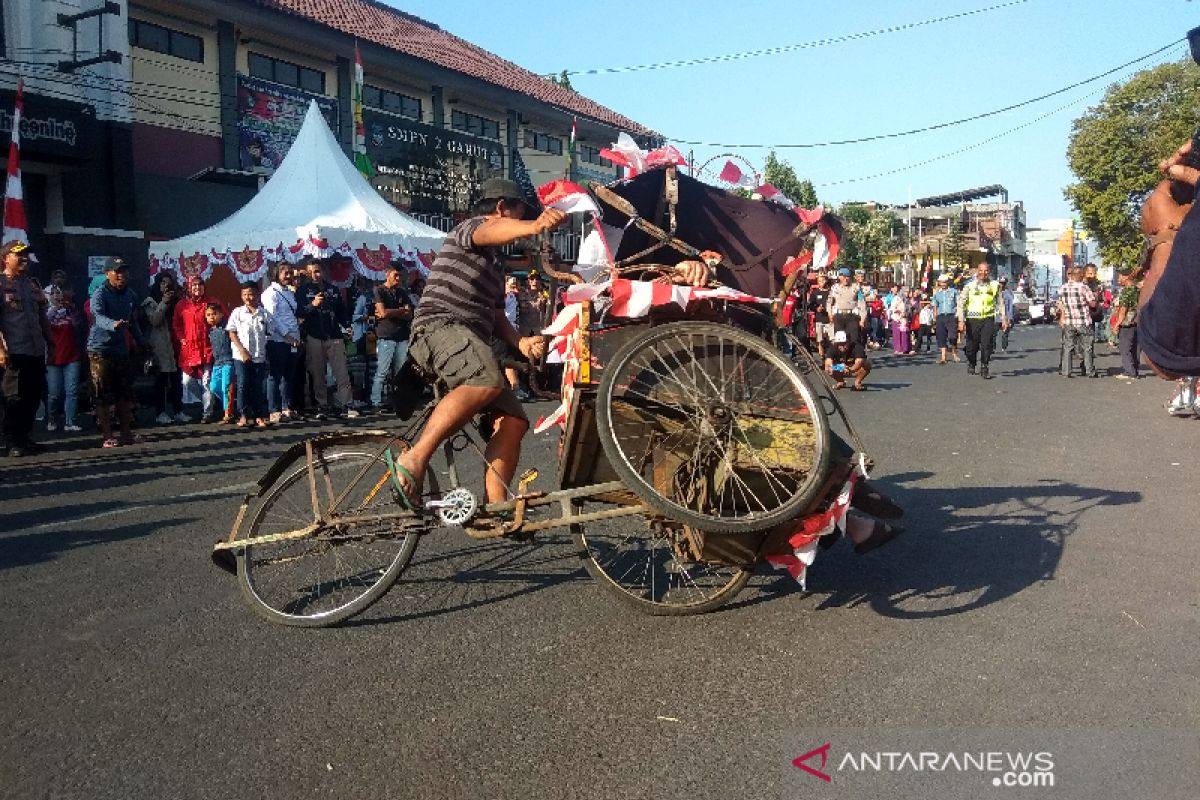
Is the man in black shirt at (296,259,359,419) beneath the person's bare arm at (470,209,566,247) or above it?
beneath

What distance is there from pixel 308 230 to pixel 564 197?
35.6ft

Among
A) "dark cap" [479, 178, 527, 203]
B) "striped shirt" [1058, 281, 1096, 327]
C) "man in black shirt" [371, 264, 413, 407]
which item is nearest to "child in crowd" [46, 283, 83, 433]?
"man in black shirt" [371, 264, 413, 407]

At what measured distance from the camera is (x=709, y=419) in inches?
146

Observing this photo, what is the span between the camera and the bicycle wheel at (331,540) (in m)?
4.07

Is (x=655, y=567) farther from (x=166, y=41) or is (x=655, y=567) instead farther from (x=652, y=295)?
(x=166, y=41)

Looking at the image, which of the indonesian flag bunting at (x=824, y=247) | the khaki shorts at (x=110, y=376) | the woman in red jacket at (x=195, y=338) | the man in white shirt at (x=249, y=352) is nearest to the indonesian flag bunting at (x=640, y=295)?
the indonesian flag bunting at (x=824, y=247)

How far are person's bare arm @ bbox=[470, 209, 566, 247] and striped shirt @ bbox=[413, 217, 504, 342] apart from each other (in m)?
0.11

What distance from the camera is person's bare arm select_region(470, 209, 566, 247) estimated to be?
372 cm

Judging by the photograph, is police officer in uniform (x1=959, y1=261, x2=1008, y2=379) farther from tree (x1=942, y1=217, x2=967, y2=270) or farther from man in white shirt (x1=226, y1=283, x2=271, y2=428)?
tree (x1=942, y1=217, x2=967, y2=270)

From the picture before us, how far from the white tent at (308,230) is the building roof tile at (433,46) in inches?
326

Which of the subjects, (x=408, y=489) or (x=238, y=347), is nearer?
(x=408, y=489)

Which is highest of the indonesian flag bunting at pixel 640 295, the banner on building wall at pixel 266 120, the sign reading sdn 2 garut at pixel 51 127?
the banner on building wall at pixel 266 120

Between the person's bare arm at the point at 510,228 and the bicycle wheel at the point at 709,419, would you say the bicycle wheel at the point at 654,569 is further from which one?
the person's bare arm at the point at 510,228

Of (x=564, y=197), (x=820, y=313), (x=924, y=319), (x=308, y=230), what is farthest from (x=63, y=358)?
(x=924, y=319)
